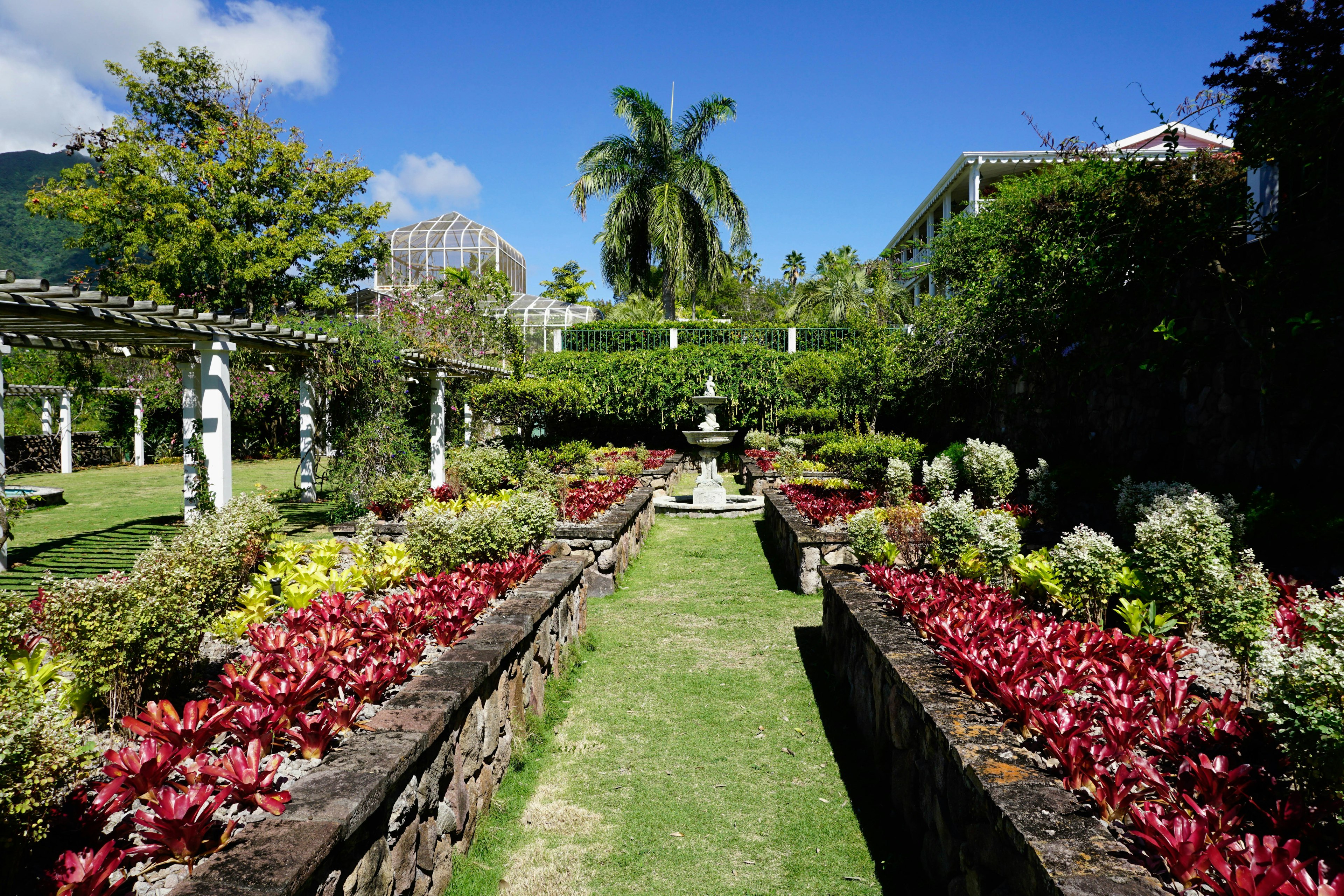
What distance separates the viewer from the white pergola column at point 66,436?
17219 mm

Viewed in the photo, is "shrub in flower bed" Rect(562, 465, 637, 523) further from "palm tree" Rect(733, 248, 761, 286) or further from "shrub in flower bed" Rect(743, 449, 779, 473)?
"palm tree" Rect(733, 248, 761, 286)

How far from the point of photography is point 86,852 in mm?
1771

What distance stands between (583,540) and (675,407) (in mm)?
10858

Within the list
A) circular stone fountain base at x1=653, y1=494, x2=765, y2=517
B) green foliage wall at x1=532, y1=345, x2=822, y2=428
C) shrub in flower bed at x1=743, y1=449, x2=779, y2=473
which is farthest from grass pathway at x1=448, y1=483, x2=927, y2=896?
green foliage wall at x1=532, y1=345, x2=822, y2=428

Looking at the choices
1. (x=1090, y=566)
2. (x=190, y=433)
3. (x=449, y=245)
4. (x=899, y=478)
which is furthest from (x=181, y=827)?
(x=449, y=245)

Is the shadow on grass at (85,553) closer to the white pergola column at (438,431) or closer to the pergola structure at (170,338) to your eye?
the pergola structure at (170,338)

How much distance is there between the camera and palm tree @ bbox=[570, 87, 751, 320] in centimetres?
2070

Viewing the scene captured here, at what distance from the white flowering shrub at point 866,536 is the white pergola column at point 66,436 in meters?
19.9

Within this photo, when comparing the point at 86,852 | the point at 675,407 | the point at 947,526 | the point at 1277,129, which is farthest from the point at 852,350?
the point at 86,852

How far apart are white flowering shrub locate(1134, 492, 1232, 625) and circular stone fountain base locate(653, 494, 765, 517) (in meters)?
7.57

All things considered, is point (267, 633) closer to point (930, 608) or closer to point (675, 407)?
point (930, 608)

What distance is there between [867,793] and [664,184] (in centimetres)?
1943

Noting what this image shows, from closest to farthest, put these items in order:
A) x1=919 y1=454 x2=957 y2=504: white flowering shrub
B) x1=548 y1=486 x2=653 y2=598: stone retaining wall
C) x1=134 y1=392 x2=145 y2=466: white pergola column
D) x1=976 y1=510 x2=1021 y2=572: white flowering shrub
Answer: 1. x1=976 y1=510 x2=1021 y2=572: white flowering shrub
2. x1=548 y1=486 x2=653 y2=598: stone retaining wall
3. x1=919 y1=454 x2=957 y2=504: white flowering shrub
4. x1=134 y1=392 x2=145 y2=466: white pergola column

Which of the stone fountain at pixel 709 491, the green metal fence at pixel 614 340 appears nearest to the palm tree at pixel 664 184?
the green metal fence at pixel 614 340
